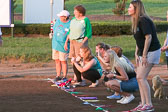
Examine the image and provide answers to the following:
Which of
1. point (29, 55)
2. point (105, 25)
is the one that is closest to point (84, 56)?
point (29, 55)

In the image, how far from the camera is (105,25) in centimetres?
2553

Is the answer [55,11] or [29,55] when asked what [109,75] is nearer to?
[29,55]

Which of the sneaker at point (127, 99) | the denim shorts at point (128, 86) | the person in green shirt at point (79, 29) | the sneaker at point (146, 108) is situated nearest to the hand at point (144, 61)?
the sneaker at point (146, 108)

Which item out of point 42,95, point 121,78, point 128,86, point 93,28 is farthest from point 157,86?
point 93,28

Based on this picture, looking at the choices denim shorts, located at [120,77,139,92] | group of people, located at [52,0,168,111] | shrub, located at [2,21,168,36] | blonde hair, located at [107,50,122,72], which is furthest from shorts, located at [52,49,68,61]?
shrub, located at [2,21,168,36]

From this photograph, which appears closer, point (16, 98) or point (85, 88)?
point (16, 98)

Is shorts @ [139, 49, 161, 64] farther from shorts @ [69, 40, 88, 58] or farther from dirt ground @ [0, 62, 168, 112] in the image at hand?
shorts @ [69, 40, 88, 58]

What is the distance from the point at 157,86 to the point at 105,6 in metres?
53.9

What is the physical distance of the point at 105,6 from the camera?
62875 mm

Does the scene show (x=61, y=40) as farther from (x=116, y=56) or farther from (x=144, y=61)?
(x=144, y=61)

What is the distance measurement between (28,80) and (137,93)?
3.12m

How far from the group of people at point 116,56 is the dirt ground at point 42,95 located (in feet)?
1.02

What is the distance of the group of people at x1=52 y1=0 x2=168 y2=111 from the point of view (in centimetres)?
798

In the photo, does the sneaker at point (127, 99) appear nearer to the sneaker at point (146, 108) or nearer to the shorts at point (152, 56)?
the sneaker at point (146, 108)
